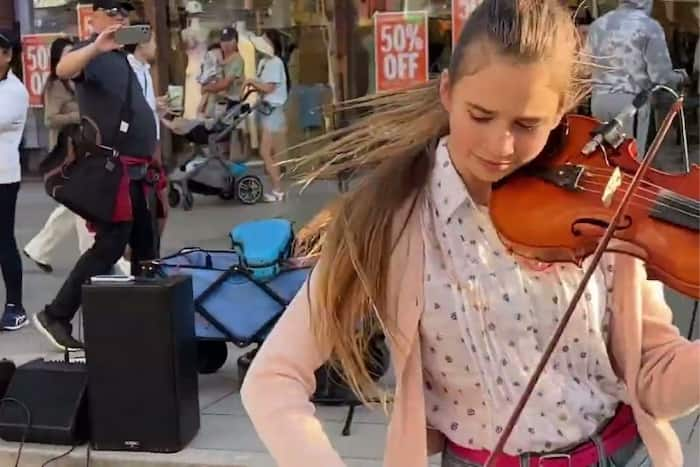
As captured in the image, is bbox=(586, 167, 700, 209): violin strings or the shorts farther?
the shorts

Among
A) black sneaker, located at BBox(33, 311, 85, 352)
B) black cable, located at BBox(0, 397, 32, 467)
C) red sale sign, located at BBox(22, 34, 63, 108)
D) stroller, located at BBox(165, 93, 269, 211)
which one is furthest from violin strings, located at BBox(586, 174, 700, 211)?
stroller, located at BBox(165, 93, 269, 211)

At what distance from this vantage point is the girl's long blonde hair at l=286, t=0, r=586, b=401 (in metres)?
1.62

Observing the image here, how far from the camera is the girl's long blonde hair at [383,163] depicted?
1622 millimetres

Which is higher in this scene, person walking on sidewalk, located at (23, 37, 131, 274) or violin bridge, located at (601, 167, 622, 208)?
violin bridge, located at (601, 167, 622, 208)

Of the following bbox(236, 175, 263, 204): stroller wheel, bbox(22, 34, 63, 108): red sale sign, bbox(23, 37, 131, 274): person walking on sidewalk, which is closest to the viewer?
bbox(23, 37, 131, 274): person walking on sidewalk

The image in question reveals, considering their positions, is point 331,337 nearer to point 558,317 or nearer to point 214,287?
point 558,317

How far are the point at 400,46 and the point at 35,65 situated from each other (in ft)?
11.3

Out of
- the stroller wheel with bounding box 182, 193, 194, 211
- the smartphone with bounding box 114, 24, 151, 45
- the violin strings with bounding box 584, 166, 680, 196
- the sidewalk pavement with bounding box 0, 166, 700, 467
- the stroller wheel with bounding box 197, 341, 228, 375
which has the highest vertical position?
the smartphone with bounding box 114, 24, 151, 45

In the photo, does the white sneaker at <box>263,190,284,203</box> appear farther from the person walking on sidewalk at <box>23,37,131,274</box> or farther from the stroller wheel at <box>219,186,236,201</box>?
the person walking on sidewalk at <box>23,37,131,274</box>

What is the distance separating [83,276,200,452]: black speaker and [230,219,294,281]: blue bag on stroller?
0.55 m

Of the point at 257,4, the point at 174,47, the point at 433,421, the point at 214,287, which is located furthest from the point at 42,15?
the point at 433,421

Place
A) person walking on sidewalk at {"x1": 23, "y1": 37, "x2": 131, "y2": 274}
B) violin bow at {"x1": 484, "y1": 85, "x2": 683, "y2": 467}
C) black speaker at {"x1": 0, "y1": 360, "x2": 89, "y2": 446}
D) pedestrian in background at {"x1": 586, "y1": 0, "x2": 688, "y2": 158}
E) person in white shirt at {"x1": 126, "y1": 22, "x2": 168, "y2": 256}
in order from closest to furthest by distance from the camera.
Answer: violin bow at {"x1": 484, "y1": 85, "x2": 683, "y2": 467}
black speaker at {"x1": 0, "y1": 360, "x2": 89, "y2": 446}
person in white shirt at {"x1": 126, "y1": 22, "x2": 168, "y2": 256}
pedestrian in background at {"x1": 586, "y1": 0, "x2": 688, "y2": 158}
person walking on sidewalk at {"x1": 23, "y1": 37, "x2": 131, "y2": 274}

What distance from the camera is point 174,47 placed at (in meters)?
11.5

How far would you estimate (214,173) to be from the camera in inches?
406
